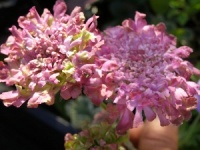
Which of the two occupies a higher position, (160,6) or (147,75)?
(160,6)

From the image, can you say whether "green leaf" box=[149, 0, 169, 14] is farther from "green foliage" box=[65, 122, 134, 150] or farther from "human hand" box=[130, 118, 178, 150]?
"green foliage" box=[65, 122, 134, 150]

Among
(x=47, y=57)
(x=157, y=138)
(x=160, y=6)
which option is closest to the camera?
(x=47, y=57)

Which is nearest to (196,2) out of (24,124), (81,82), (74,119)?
(74,119)

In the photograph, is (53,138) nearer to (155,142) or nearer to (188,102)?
(155,142)

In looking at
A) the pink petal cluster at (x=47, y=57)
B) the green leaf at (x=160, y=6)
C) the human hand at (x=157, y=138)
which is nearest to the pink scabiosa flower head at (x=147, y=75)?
the pink petal cluster at (x=47, y=57)

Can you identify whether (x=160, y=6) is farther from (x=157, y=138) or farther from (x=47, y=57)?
(x=47, y=57)

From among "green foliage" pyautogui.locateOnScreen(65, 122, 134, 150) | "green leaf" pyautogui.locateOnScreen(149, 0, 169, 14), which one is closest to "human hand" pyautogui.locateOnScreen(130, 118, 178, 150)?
"green foliage" pyautogui.locateOnScreen(65, 122, 134, 150)

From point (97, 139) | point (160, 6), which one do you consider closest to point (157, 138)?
point (97, 139)
